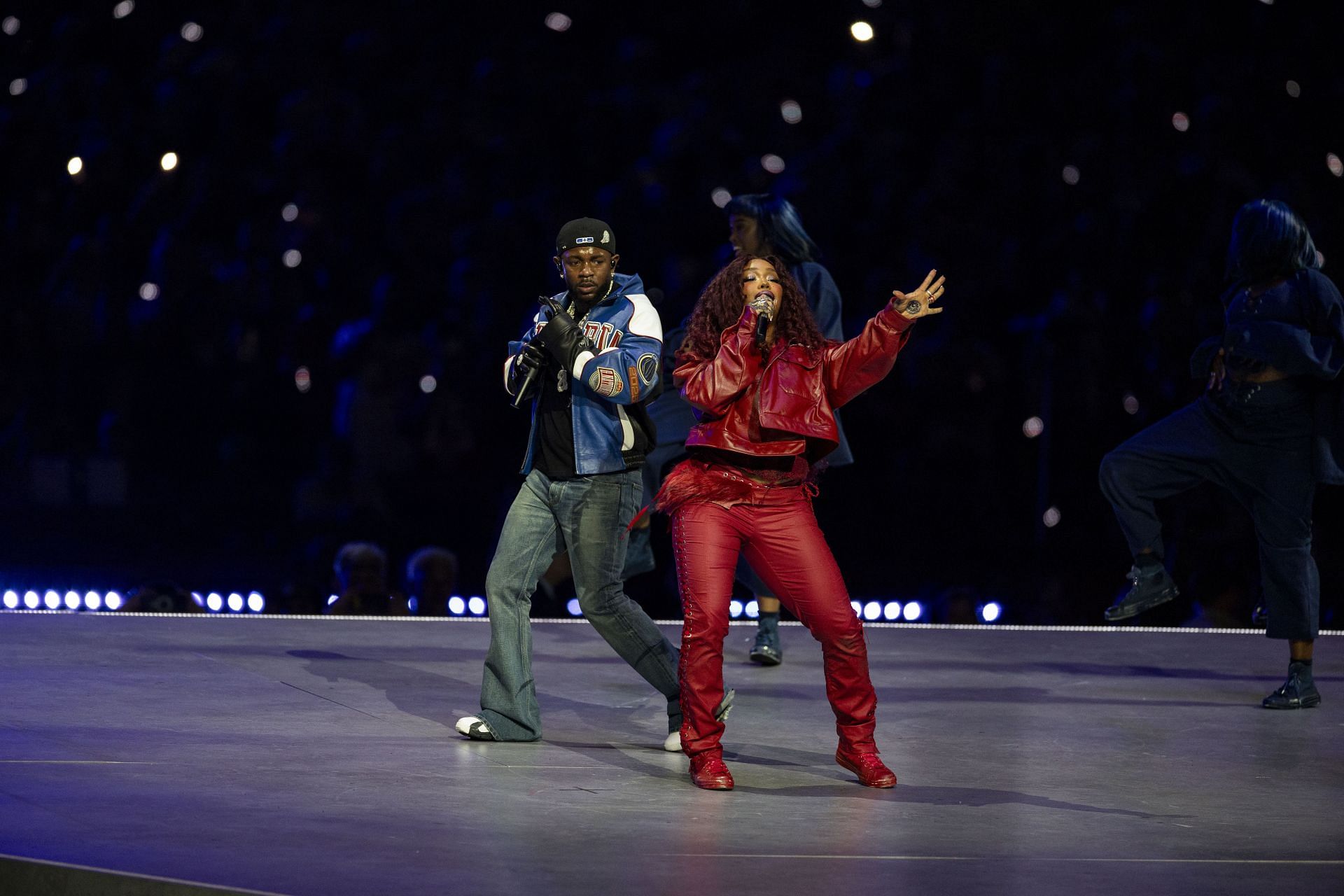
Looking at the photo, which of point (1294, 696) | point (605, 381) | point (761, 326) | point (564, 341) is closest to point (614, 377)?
point (605, 381)

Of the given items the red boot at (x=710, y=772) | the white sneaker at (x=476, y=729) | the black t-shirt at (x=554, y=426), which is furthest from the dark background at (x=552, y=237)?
the red boot at (x=710, y=772)

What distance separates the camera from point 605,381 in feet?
13.4

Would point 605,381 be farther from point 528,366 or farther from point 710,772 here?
point 710,772

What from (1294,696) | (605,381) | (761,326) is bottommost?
(1294,696)

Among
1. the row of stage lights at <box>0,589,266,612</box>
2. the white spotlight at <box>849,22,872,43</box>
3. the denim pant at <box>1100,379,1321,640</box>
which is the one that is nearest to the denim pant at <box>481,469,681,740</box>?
the denim pant at <box>1100,379,1321,640</box>

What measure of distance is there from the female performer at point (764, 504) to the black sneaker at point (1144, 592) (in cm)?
147

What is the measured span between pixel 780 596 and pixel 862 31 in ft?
21.7

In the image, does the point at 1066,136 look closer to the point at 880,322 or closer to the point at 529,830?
the point at 880,322

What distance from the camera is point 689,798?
3.75m

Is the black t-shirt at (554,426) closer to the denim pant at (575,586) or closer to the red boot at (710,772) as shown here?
the denim pant at (575,586)

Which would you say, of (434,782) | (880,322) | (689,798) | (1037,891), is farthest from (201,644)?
(1037,891)

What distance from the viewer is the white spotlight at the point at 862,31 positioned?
991cm

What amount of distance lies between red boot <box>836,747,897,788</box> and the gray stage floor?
0.03 metres

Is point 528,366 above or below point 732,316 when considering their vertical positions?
below
